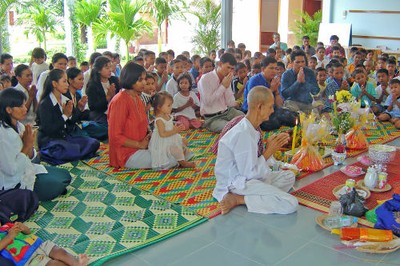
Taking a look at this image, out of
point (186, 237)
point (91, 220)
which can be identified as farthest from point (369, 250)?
point (91, 220)

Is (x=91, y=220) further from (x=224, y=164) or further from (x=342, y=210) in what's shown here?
(x=342, y=210)

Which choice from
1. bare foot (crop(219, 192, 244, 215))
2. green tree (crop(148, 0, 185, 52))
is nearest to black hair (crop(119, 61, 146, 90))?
bare foot (crop(219, 192, 244, 215))

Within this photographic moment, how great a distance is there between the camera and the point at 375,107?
7324mm

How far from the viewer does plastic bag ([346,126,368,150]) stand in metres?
5.59

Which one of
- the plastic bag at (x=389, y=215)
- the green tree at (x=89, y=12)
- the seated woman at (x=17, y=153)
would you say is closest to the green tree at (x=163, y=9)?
the green tree at (x=89, y=12)

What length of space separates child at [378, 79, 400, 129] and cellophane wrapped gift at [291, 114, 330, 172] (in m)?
2.59

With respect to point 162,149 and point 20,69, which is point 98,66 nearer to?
point 20,69

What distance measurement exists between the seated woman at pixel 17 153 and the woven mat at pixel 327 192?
2.29 metres

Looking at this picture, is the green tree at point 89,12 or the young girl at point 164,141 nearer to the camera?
the young girl at point 164,141

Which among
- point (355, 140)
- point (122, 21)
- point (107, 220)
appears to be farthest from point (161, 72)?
point (107, 220)

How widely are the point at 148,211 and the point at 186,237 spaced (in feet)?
1.82

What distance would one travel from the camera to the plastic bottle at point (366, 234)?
3289 mm

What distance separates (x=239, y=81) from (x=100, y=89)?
104 inches

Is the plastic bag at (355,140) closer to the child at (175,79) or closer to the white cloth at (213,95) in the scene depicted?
the white cloth at (213,95)
